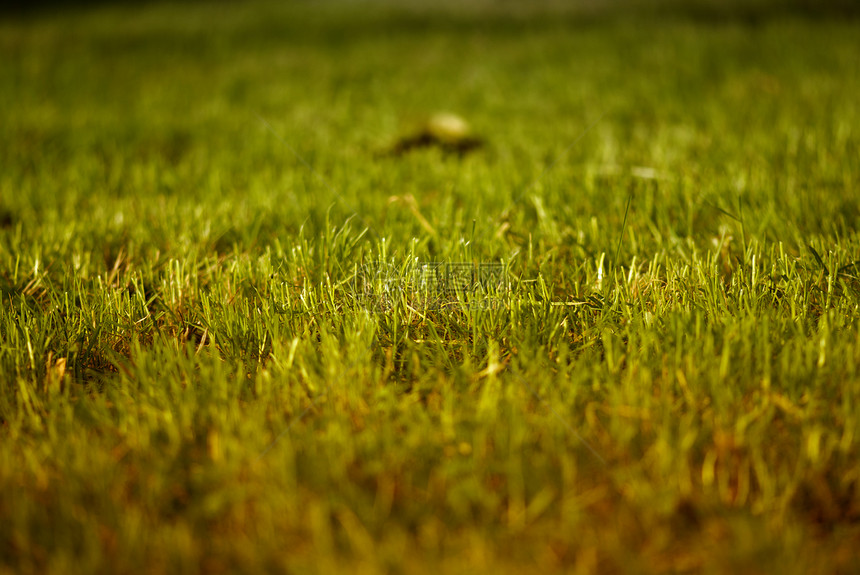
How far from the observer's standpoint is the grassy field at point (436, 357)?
963mm

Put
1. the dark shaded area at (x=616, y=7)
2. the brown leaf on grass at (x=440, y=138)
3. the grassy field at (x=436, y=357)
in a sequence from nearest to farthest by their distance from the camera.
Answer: the grassy field at (x=436, y=357) < the brown leaf on grass at (x=440, y=138) < the dark shaded area at (x=616, y=7)

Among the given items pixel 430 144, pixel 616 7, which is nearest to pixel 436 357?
pixel 430 144

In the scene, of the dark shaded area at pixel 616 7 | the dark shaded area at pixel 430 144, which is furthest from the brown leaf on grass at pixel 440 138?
the dark shaded area at pixel 616 7

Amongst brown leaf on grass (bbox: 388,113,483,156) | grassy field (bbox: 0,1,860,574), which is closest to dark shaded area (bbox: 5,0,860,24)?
grassy field (bbox: 0,1,860,574)

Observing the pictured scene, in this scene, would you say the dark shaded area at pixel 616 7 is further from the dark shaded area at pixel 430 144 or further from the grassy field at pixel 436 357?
the dark shaded area at pixel 430 144

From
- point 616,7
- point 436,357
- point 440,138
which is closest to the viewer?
point 436,357

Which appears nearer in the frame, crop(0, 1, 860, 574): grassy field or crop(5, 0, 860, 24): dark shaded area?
crop(0, 1, 860, 574): grassy field

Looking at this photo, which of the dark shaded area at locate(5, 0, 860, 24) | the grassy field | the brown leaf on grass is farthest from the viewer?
the dark shaded area at locate(5, 0, 860, 24)

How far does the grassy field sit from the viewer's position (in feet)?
3.16

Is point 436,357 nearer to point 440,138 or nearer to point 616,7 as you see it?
point 440,138

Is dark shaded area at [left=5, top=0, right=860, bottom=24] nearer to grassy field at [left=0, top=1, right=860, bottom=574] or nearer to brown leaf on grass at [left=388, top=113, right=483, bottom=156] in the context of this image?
grassy field at [left=0, top=1, right=860, bottom=574]

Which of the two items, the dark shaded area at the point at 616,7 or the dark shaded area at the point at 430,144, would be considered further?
the dark shaded area at the point at 616,7

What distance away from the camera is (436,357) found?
4.68ft

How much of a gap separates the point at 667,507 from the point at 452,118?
8.80ft
